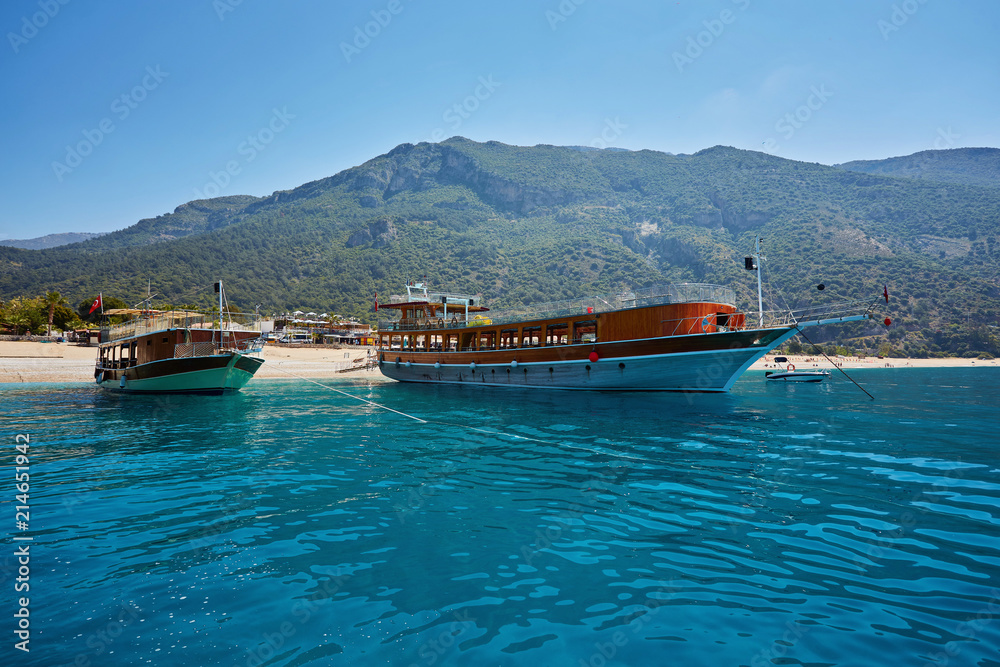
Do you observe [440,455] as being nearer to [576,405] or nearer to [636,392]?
[576,405]

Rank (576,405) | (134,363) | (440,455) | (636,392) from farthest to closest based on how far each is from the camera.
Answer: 1. (134,363)
2. (636,392)
3. (576,405)
4. (440,455)

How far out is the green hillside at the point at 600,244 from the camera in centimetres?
9681

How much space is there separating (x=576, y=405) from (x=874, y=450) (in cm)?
1127

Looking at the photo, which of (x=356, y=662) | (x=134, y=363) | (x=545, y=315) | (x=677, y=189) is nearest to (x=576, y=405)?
(x=545, y=315)

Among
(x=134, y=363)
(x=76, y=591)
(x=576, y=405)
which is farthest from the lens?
(x=134, y=363)

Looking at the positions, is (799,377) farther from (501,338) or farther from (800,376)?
(501,338)

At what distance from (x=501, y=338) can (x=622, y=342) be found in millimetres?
10184

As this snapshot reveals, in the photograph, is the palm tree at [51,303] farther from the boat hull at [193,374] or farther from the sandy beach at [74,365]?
the boat hull at [193,374]

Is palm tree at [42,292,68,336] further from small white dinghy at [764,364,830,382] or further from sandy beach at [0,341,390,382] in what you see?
small white dinghy at [764,364,830,382]

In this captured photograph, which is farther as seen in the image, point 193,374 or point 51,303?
point 51,303

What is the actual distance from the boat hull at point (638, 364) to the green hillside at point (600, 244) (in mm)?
62547

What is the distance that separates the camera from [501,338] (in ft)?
104

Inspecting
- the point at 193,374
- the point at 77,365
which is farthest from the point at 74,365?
the point at 193,374

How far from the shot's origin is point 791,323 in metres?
20.2
